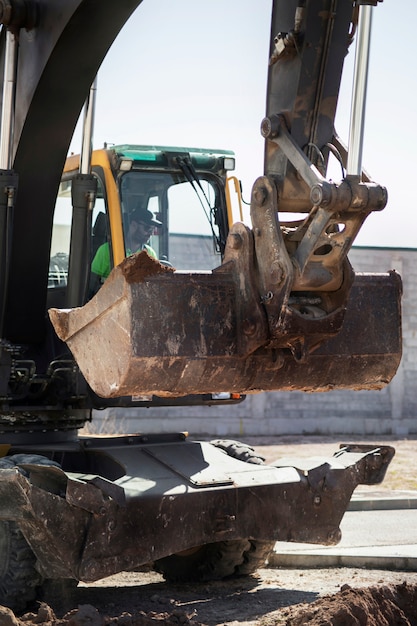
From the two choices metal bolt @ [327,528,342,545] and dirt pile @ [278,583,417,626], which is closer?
dirt pile @ [278,583,417,626]

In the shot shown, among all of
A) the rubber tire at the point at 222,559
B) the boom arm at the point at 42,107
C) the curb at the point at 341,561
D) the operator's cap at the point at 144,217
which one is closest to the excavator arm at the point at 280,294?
the boom arm at the point at 42,107

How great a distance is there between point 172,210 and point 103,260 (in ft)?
1.98

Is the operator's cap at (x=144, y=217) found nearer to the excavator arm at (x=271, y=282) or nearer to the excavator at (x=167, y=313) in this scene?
the excavator at (x=167, y=313)

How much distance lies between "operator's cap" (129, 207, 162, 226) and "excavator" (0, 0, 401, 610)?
0.07 meters

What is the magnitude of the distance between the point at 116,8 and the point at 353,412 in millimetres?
14063

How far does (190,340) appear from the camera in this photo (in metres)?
A: 5.20

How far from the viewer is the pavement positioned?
8.37 meters

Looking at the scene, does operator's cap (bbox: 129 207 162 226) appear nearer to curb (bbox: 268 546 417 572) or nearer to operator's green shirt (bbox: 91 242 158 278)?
operator's green shirt (bbox: 91 242 158 278)

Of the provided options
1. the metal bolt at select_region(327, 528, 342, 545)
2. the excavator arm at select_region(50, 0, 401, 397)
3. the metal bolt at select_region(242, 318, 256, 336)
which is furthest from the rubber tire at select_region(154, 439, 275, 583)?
the metal bolt at select_region(242, 318, 256, 336)

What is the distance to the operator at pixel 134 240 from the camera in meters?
7.26

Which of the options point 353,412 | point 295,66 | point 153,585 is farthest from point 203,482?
point 353,412

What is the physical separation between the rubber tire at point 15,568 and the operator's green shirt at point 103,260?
73.3 inches

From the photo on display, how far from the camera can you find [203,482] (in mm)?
6742

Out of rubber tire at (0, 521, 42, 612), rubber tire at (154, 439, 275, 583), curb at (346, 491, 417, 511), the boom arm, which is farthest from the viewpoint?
curb at (346, 491, 417, 511)
